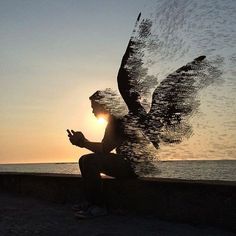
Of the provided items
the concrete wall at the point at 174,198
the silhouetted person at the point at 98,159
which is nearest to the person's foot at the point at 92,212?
the silhouetted person at the point at 98,159

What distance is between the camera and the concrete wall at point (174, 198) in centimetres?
509

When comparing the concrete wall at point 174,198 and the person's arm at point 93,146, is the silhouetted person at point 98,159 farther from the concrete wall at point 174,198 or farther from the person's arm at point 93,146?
the concrete wall at point 174,198

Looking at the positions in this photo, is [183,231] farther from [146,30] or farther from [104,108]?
[146,30]

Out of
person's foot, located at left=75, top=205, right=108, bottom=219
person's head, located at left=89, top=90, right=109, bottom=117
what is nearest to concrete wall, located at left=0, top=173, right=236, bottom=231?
person's foot, located at left=75, top=205, right=108, bottom=219

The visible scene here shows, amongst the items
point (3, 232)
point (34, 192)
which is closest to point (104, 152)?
point (3, 232)

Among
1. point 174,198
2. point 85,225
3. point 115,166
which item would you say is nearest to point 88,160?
point 115,166

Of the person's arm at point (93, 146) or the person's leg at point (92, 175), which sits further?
the person's arm at point (93, 146)

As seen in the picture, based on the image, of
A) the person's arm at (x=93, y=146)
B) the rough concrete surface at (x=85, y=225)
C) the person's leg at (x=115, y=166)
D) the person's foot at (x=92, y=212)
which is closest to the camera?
the rough concrete surface at (x=85, y=225)

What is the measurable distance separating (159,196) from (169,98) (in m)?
1.44

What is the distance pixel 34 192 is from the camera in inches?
352

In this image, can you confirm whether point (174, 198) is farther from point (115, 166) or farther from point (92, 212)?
point (92, 212)

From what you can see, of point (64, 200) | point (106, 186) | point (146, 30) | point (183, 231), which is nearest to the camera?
point (183, 231)

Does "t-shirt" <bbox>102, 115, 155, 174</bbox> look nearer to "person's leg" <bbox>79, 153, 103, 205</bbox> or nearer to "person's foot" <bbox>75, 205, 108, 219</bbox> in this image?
"person's leg" <bbox>79, 153, 103, 205</bbox>

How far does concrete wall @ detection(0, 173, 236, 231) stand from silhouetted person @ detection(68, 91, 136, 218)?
1.44 feet
